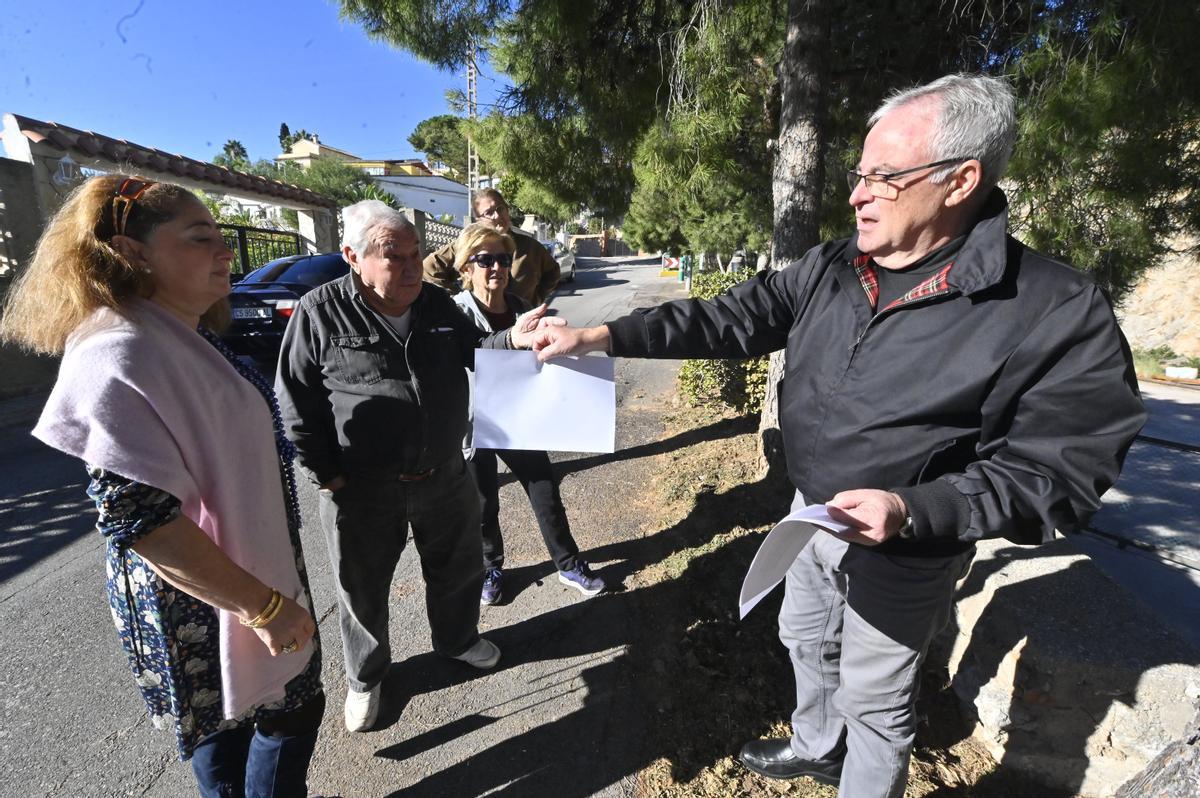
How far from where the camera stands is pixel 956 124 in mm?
1411

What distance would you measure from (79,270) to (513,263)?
272 cm

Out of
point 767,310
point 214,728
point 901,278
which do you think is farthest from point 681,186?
point 214,728

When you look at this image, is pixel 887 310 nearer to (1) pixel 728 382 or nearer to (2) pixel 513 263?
(2) pixel 513 263

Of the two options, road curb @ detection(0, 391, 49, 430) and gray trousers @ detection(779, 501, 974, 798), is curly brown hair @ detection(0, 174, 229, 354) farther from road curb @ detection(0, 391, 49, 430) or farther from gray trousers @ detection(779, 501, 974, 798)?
road curb @ detection(0, 391, 49, 430)

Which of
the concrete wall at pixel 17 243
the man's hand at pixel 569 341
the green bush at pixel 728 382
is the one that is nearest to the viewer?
the man's hand at pixel 569 341

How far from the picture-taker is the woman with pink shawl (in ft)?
3.70

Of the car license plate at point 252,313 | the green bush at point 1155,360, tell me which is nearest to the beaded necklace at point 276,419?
the car license plate at point 252,313

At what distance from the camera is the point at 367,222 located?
6.47 feet

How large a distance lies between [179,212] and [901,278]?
1.80 meters

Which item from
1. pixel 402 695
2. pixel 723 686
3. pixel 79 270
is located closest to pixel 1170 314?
pixel 723 686

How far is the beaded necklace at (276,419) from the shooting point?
1.52 metres

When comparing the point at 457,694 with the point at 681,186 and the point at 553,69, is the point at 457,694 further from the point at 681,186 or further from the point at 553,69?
the point at 553,69

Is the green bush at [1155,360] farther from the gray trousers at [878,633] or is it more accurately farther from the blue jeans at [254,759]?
the blue jeans at [254,759]

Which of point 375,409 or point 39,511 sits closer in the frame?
point 375,409
